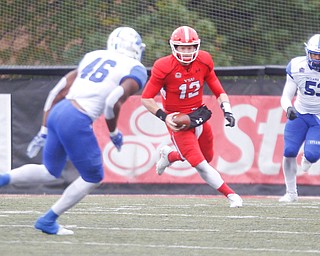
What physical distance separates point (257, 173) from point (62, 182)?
2.30 meters

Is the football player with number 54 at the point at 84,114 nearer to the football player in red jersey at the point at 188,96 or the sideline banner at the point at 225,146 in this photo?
the football player in red jersey at the point at 188,96

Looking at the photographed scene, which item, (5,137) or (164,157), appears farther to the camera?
(5,137)

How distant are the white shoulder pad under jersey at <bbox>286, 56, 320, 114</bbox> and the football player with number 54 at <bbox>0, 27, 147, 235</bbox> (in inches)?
121

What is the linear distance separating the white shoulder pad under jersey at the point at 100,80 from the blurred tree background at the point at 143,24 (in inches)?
260

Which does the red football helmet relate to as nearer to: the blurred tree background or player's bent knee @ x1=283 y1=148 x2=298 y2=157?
player's bent knee @ x1=283 y1=148 x2=298 y2=157

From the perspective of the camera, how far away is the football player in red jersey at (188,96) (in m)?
8.16

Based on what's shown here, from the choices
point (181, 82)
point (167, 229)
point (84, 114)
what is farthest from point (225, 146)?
point (84, 114)

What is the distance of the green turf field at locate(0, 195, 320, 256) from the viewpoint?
5.76 m

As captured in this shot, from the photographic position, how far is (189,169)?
442 inches

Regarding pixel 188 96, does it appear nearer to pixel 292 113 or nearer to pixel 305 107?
pixel 292 113

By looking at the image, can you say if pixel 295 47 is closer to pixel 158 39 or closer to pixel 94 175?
pixel 158 39

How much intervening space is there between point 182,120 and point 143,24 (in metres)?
4.87

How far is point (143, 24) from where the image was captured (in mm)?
12812

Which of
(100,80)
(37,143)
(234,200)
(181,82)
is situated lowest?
(234,200)
